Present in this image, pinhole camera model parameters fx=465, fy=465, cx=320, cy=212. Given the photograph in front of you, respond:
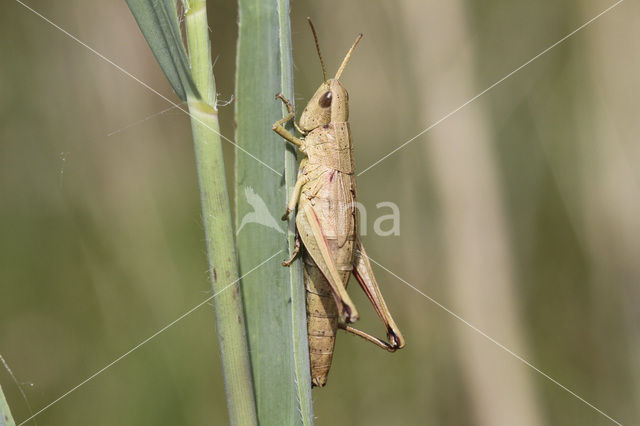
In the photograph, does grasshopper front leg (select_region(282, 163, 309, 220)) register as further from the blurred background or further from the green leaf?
the blurred background

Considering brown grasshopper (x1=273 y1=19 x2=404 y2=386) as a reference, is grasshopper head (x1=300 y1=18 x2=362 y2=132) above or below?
above

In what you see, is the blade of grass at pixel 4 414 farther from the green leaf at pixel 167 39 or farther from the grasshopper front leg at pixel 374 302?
the grasshopper front leg at pixel 374 302

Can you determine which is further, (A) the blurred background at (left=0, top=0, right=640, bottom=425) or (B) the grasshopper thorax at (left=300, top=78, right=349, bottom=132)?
(A) the blurred background at (left=0, top=0, right=640, bottom=425)

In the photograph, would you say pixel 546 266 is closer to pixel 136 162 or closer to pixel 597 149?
pixel 597 149

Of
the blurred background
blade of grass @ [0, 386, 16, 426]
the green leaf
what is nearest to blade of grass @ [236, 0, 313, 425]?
the green leaf

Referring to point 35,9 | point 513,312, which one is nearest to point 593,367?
point 513,312

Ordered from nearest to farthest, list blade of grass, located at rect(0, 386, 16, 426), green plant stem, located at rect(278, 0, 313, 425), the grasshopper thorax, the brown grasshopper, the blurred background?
blade of grass, located at rect(0, 386, 16, 426) < green plant stem, located at rect(278, 0, 313, 425) < the brown grasshopper < the grasshopper thorax < the blurred background

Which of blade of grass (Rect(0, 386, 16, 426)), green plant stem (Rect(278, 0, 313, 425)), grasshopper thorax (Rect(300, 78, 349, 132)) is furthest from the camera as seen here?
grasshopper thorax (Rect(300, 78, 349, 132))
